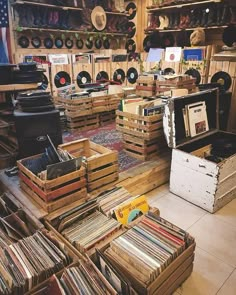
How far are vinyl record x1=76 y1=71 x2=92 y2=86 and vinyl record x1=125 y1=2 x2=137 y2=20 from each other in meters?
2.23

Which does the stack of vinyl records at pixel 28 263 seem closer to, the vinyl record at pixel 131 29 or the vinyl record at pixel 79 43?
the vinyl record at pixel 79 43

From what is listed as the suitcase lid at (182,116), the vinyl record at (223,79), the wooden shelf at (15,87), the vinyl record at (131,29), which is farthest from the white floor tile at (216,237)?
the vinyl record at (131,29)

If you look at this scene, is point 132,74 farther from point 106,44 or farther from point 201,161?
point 201,161

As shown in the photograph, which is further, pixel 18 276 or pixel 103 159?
pixel 103 159

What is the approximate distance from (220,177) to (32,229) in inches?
60.7

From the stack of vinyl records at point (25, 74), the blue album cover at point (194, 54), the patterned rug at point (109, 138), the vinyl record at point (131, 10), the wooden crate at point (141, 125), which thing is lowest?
the patterned rug at point (109, 138)

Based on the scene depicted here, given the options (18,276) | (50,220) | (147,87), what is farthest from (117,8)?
(18,276)

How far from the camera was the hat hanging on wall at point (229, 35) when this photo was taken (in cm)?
418

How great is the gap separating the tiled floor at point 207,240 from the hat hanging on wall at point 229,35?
9.66 feet

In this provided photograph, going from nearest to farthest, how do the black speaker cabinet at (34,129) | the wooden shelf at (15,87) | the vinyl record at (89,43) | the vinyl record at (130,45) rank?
the black speaker cabinet at (34,129) → the wooden shelf at (15,87) → the vinyl record at (89,43) → the vinyl record at (130,45)

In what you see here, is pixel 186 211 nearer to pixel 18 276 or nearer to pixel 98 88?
pixel 18 276

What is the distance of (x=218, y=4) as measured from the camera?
14.3 feet

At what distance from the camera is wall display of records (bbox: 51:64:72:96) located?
410 cm

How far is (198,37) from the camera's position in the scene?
441cm
